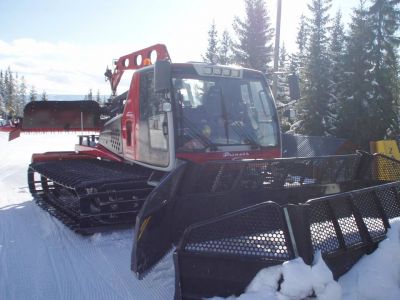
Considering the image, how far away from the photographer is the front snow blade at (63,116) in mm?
9227

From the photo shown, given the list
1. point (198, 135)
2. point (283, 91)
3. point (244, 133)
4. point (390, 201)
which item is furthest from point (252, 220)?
point (283, 91)

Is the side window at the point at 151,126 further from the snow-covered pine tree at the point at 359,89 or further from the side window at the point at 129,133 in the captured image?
the snow-covered pine tree at the point at 359,89

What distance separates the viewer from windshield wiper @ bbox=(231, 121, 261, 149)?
234 inches

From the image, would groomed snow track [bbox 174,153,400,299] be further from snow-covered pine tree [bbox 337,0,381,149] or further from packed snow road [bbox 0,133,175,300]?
snow-covered pine tree [bbox 337,0,381,149]

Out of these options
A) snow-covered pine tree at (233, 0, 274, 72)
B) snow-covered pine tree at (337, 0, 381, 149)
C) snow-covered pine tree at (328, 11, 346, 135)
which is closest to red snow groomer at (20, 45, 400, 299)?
snow-covered pine tree at (337, 0, 381, 149)

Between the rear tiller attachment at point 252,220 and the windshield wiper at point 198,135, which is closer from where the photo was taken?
the rear tiller attachment at point 252,220

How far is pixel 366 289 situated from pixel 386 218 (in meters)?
0.99

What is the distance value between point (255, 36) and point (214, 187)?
25.6 metres

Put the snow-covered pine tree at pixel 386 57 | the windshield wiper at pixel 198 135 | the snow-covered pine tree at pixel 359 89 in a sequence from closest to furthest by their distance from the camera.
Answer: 1. the windshield wiper at pixel 198 135
2. the snow-covered pine tree at pixel 359 89
3. the snow-covered pine tree at pixel 386 57

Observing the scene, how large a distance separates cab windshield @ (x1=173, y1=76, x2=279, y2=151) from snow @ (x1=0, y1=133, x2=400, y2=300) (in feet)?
5.60

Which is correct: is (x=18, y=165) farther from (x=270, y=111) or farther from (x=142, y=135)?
(x=270, y=111)

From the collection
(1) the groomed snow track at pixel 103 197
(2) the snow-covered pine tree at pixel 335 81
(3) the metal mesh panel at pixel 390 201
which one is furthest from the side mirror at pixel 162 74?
(2) the snow-covered pine tree at pixel 335 81

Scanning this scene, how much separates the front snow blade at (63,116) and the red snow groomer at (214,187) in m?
1.19

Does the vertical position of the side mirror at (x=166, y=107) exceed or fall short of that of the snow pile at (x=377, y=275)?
it exceeds it
